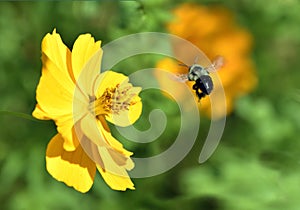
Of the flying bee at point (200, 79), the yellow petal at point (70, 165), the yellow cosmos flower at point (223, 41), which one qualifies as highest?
the yellow cosmos flower at point (223, 41)

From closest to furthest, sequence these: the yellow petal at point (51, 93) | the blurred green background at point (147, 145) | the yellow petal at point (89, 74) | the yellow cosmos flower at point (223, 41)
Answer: the yellow petal at point (51, 93)
the yellow petal at point (89, 74)
the blurred green background at point (147, 145)
the yellow cosmos flower at point (223, 41)

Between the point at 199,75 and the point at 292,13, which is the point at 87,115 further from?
the point at 292,13

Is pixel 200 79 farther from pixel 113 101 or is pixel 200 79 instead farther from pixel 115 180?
pixel 115 180

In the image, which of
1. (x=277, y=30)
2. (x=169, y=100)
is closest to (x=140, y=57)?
(x=169, y=100)

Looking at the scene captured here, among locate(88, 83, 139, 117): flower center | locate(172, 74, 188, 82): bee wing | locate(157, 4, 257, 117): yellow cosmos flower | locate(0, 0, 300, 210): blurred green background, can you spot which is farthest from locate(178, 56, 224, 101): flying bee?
locate(157, 4, 257, 117): yellow cosmos flower

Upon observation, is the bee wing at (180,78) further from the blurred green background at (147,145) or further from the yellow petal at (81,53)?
the blurred green background at (147,145)

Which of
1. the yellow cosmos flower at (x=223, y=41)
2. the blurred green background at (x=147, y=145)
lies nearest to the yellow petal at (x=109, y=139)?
the blurred green background at (x=147, y=145)

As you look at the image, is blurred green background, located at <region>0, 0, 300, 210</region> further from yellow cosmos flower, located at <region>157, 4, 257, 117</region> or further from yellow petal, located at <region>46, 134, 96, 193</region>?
yellow petal, located at <region>46, 134, 96, 193</region>
